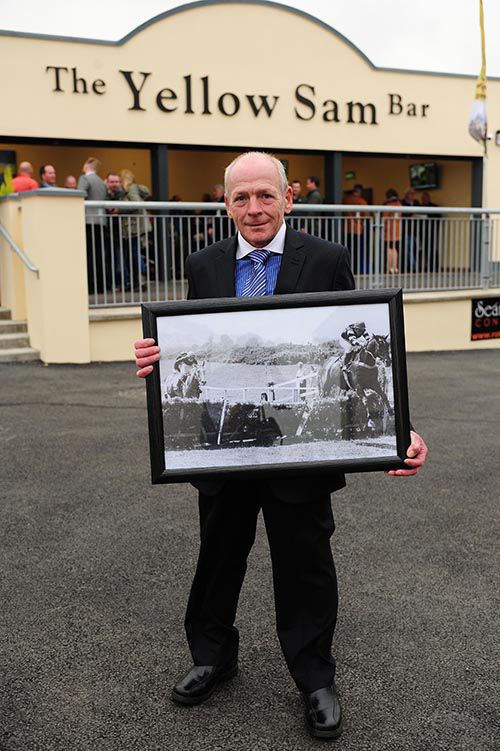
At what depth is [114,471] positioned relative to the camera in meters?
5.96

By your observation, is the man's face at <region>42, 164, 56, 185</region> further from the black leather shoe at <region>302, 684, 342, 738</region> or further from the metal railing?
the black leather shoe at <region>302, 684, 342, 738</region>

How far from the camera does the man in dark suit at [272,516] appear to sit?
8.73 feet

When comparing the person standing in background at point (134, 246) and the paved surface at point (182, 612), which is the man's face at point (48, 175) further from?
the paved surface at point (182, 612)

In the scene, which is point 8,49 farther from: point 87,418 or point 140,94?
point 87,418

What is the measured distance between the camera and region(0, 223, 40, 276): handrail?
10273 millimetres

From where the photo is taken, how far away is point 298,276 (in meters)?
2.70

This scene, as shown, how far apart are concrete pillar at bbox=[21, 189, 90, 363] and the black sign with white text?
22.0 feet

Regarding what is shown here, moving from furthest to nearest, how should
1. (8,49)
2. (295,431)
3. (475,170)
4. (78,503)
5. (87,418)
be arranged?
(475,170) → (8,49) → (87,418) → (78,503) → (295,431)

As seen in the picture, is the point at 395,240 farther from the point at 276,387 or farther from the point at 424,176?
the point at 424,176

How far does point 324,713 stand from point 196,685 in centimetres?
49

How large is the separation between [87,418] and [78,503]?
8.31ft

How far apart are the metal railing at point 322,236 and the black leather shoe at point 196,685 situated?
7553mm

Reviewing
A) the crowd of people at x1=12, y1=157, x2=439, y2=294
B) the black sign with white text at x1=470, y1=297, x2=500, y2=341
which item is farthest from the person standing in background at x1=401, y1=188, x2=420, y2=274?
the black sign with white text at x1=470, y1=297, x2=500, y2=341

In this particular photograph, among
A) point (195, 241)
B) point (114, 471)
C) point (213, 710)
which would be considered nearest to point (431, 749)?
point (213, 710)
